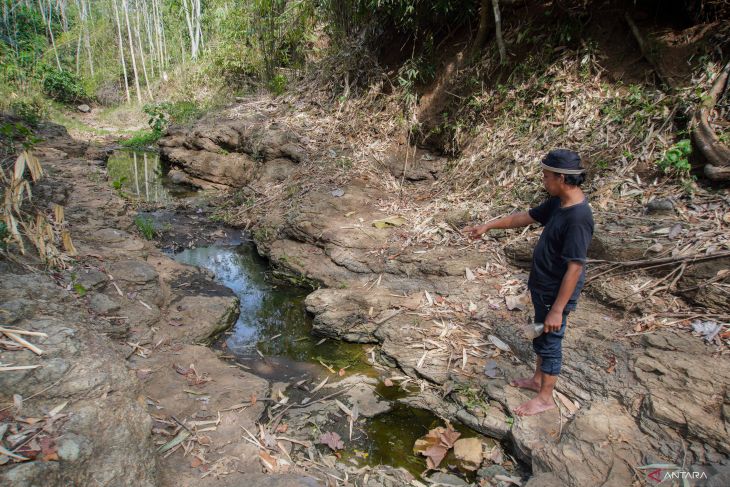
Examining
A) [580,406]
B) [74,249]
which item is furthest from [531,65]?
[74,249]

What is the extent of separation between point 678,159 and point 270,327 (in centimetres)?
473

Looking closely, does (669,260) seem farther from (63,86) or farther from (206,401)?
(63,86)

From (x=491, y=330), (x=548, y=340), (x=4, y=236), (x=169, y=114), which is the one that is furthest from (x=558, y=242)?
(x=169, y=114)

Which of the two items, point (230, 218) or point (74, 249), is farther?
point (230, 218)

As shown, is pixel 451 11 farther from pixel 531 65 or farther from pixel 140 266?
pixel 140 266


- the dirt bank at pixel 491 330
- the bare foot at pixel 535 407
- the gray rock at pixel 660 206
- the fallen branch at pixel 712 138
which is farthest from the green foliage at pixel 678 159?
the bare foot at pixel 535 407

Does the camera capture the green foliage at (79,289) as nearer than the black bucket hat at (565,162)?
No

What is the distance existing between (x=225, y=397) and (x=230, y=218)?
5.06m

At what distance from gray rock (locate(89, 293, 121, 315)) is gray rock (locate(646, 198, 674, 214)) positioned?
5.35m

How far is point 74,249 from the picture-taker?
4.42m

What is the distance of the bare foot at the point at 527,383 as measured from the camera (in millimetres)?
3449

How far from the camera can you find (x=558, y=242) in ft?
8.96

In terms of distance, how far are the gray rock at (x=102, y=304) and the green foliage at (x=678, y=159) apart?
18.8 feet

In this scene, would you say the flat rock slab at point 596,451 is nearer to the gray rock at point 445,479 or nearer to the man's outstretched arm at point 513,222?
the gray rock at point 445,479
